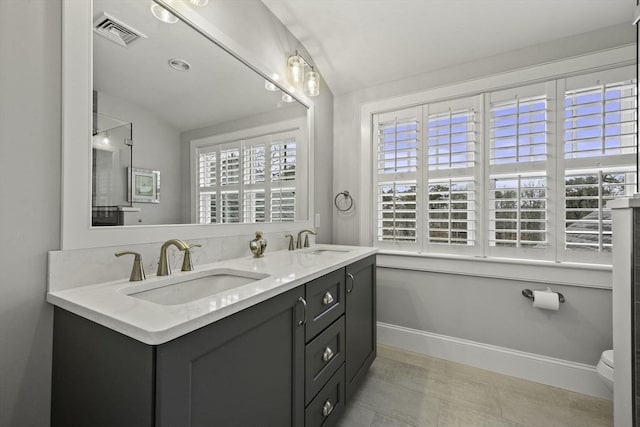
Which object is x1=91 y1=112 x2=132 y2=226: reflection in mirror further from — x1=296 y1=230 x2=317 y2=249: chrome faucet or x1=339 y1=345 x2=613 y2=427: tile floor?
x1=339 y1=345 x2=613 y2=427: tile floor

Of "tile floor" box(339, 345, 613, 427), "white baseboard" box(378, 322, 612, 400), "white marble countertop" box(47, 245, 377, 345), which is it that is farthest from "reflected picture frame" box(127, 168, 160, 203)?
"white baseboard" box(378, 322, 612, 400)

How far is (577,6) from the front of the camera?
1645mm

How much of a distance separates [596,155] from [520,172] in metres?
0.39

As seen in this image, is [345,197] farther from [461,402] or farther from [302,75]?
[461,402]

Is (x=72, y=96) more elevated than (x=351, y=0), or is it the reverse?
(x=351, y=0)

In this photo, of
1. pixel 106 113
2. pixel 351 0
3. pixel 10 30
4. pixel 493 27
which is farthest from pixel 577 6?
pixel 10 30

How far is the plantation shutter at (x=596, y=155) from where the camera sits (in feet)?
5.42

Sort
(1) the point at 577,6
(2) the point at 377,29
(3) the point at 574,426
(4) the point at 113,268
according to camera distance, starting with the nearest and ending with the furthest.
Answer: (4) the point at 113,268
(3) the point at 574,426
(1) the point at 577,6
(2) the point at 377,29

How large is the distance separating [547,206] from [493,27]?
1255mm

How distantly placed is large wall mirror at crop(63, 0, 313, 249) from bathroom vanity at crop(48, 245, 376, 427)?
287 mm

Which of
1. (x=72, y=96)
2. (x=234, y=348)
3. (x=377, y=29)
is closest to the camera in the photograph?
(x=234, y=348)

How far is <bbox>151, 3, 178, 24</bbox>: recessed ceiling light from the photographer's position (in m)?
1.14

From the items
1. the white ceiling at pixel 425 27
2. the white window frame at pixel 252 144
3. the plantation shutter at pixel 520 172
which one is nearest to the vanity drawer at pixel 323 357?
the white window frame at pixel 252 144

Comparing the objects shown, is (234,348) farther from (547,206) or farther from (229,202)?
(547,206)
